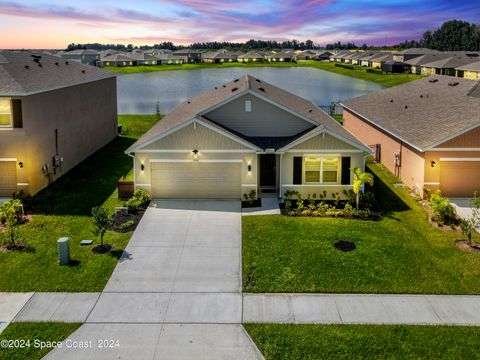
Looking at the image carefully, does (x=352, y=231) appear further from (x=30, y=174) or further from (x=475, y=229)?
(x=30, y=174)

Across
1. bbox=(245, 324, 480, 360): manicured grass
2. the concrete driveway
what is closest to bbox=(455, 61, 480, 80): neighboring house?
the concrete driveway

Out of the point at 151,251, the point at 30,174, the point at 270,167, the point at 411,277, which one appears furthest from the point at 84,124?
the point at 411,277

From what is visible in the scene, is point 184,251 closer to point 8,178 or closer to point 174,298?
point 174,298

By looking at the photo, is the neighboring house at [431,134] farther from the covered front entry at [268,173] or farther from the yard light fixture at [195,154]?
the yard light fixture at [195,154]

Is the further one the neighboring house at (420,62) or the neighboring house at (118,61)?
the neighboring house at (118,61)

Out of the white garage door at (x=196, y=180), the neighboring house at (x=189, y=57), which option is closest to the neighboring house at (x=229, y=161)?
the white garage door at (x=196, y=180)
